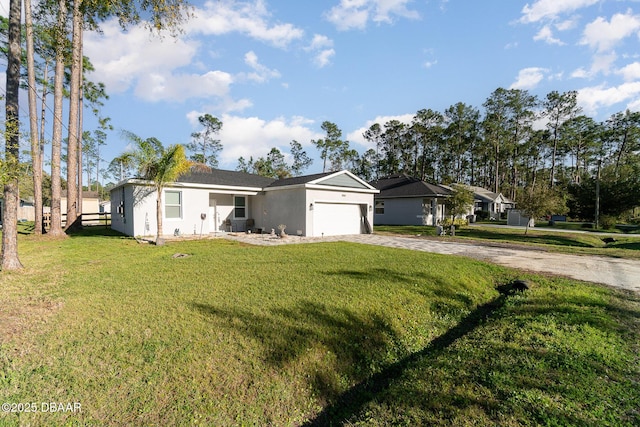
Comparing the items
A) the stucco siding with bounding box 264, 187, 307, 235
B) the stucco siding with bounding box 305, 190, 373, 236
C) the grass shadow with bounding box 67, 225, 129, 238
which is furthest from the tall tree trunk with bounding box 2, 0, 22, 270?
the stucco siding with bounding box 305, 190, 373, 236

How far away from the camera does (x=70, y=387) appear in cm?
297

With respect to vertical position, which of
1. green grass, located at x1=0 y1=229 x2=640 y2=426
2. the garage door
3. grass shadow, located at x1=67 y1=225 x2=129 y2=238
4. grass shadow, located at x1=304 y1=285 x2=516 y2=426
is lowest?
grass shadow, located at x1=304 y1=285 x2=516 y2=426

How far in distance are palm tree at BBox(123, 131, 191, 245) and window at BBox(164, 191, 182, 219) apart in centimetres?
234

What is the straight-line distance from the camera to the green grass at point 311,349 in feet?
9.36

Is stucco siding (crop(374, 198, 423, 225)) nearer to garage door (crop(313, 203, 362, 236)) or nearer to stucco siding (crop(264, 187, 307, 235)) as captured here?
garage door (crop(313, 203, 362, 236))

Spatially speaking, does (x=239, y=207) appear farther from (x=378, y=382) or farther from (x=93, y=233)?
(x=378, y=382)

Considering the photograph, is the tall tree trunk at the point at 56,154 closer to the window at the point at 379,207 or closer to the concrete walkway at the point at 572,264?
the concrete walkway at the point at 572,264

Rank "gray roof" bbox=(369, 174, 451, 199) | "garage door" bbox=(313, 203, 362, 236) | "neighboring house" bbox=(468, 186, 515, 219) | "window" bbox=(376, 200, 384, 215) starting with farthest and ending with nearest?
1. "neighboring house" bbox=(468, 186, 515, 219)
2. "window" bbox=(376, 200, 384, 215)
3. "gray roof" bbox=(369, 174, 451, 199)
4. "garage door" bbox=(313, 203, 362, 236)

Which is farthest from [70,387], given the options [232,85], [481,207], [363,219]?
[481,207]

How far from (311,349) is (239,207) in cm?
1498

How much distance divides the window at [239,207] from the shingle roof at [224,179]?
112 centimetres

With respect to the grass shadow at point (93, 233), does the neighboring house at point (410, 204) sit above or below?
Result: above

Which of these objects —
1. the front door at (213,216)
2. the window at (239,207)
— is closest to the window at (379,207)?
the window at (239,207)

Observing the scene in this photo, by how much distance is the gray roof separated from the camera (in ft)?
81.2
